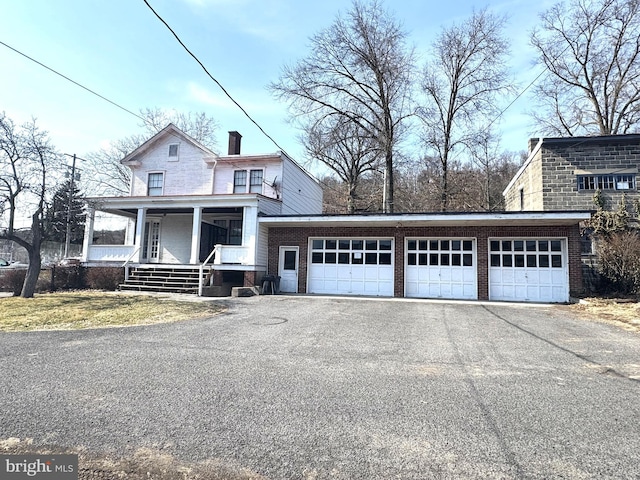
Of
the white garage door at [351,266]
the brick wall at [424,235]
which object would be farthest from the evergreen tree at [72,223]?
the white garage door at [351,266]

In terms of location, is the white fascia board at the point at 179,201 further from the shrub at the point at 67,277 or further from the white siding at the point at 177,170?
the shrub at the point at 67,277

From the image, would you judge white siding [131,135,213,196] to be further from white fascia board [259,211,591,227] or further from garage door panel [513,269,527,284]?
garage door panel [513,269,527,284]

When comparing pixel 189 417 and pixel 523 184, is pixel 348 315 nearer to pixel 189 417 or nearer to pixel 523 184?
pixel 189 417

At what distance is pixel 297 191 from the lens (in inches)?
818

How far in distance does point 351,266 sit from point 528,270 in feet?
22.8

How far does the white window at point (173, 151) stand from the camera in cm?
2002

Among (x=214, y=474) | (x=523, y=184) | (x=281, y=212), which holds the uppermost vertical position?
(x=523, y=184)

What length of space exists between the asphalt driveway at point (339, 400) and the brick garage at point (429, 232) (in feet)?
21.7

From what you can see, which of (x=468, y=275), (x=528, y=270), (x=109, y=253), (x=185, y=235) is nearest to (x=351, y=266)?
(x=468, y=275)

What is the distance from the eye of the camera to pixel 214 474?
2572 millimetres

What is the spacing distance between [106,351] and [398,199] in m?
27.5

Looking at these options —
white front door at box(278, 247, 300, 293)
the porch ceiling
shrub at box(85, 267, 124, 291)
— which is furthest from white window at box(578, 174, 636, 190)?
shrub at box(85, 267, 124, 291)

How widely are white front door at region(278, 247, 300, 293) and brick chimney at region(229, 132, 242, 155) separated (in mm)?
7507

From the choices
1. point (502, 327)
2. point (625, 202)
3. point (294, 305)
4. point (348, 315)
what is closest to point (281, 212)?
point (294, 305)
